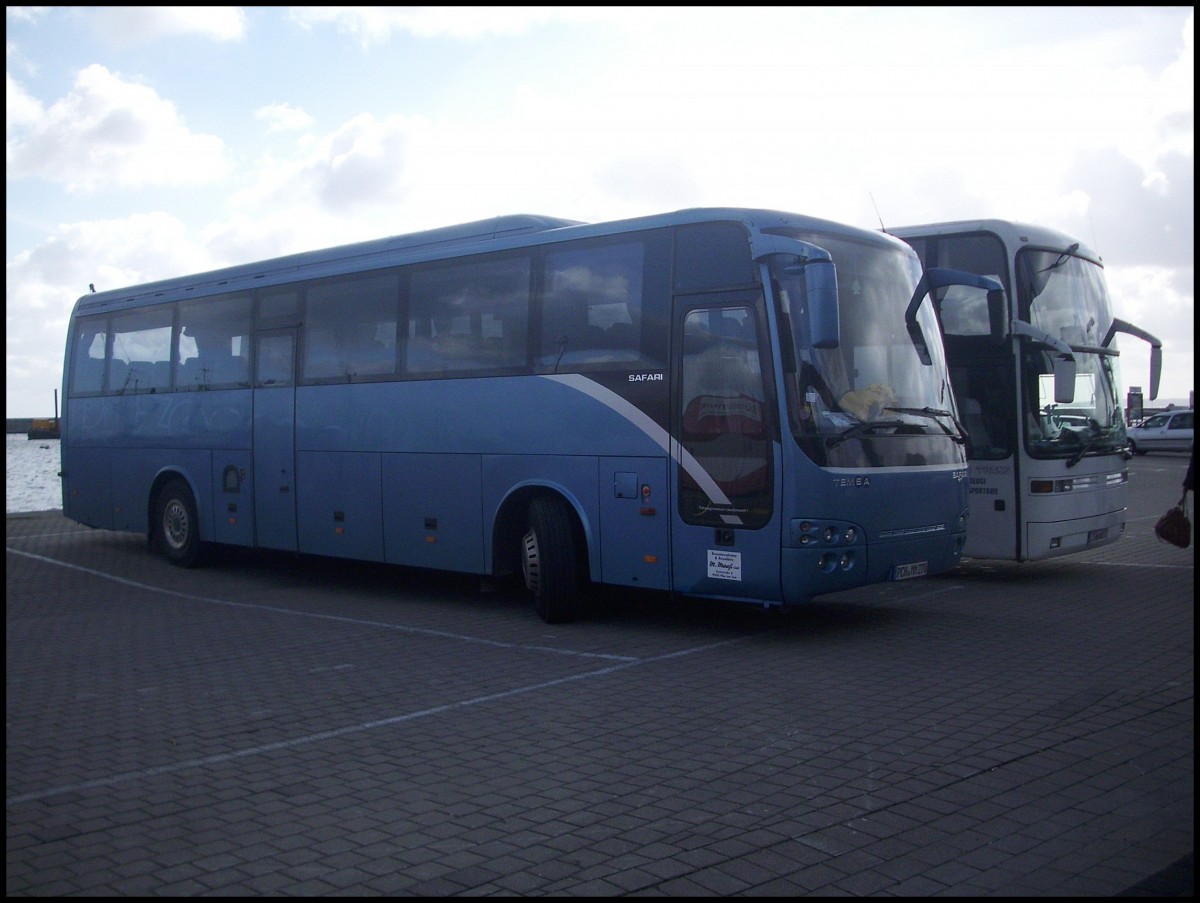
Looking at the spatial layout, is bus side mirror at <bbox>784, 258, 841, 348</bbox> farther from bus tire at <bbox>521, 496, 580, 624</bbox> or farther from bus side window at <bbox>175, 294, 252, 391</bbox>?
bus side window at <bbox>175, 294, 252, 391</bbox>

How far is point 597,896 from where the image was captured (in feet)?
14.7

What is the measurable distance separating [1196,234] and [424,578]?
12225 millimetres

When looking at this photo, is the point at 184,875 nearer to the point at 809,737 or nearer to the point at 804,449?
the point at 809,737

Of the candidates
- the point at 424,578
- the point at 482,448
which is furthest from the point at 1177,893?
the point at 424,578

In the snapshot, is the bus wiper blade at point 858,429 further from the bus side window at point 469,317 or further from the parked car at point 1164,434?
the parked car at point 1164,434

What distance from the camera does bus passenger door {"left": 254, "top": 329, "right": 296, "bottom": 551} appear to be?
562 inches

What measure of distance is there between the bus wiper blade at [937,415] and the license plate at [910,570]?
3.81ft

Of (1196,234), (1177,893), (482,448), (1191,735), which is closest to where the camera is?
(1196,234)

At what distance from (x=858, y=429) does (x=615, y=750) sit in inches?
155

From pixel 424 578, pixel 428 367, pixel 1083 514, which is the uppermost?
pixel 428 367

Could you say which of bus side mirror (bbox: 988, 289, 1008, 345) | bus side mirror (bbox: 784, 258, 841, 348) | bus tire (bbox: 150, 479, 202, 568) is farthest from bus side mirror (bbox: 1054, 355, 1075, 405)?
bus tire (bbox: 150, 479, 202, 568)

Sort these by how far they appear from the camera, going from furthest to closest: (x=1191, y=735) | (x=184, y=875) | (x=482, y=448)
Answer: (x=482, y=448), (x=1191, y=735), (x=184, y=875)

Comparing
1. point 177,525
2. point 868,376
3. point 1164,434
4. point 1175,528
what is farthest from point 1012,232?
point 1164,434

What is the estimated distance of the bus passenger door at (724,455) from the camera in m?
9.40
